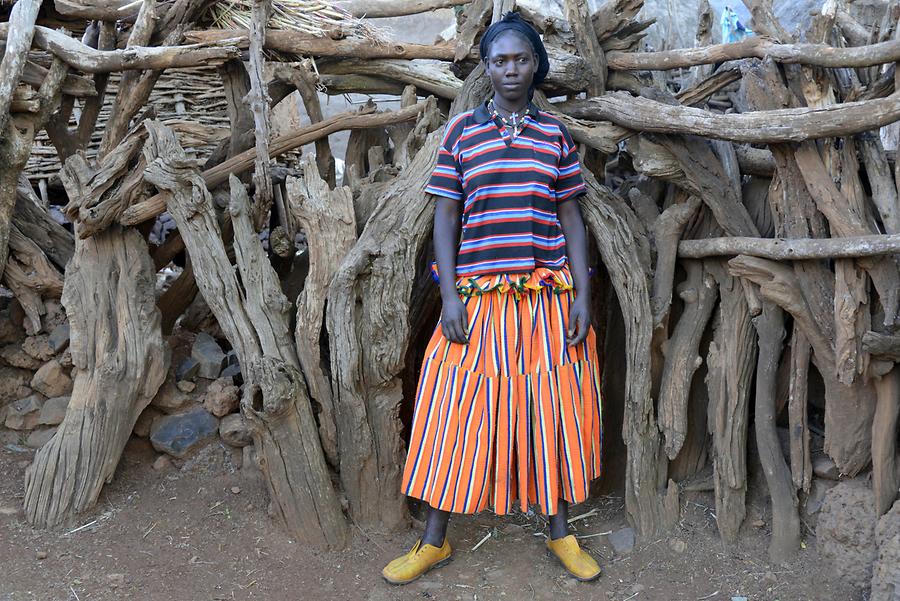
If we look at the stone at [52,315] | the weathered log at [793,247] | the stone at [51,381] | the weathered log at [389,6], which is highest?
the weathered log at [389,6]

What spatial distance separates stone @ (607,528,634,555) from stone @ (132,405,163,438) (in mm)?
1983

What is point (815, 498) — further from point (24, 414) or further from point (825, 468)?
point (24, 414)

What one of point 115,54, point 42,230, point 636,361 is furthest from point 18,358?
point 636,361

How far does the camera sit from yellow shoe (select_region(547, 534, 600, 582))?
3023 mm

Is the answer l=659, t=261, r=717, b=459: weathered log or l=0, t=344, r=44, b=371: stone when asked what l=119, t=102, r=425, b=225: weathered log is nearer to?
l=0, t=344, r=44, b=371: stone

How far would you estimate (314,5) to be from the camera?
384cm

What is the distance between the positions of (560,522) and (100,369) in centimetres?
189

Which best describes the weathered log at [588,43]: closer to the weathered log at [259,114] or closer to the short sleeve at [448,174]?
the short sleeve at [448,174]

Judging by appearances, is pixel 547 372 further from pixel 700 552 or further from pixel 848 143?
pixel 848 143

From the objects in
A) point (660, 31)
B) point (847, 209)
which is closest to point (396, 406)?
point (847, 209)

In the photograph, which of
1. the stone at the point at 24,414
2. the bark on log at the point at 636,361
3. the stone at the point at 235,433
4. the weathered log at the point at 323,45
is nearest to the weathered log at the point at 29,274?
the stone at the point at 24,414

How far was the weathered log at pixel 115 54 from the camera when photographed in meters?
3.45

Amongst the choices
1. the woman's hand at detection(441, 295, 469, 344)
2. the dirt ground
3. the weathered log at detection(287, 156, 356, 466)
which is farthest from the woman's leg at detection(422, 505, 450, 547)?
the woman's hand at detection(441, 295, 469, 344)

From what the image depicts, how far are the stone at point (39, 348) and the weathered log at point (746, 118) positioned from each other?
249 centimetres
